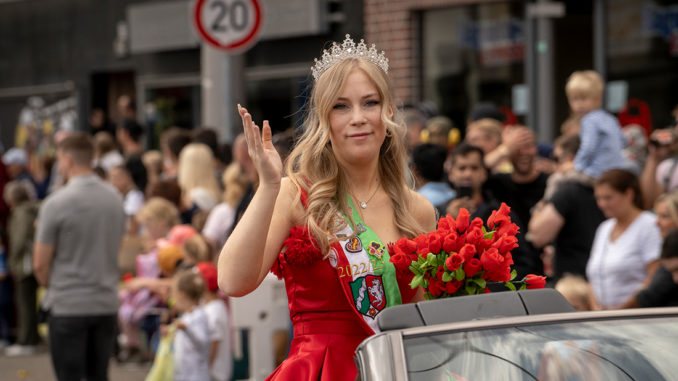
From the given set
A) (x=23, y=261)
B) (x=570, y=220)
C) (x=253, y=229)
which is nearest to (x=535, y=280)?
(x=253, y=229)

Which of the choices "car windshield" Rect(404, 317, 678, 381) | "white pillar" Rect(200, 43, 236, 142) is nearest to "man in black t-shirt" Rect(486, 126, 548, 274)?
Answer: "white pillar" Rect(200, 43, 236, 142)

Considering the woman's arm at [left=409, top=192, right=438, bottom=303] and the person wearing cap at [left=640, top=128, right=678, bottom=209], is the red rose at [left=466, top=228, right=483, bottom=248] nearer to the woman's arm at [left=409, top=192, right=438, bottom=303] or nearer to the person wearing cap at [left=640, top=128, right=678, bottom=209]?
the woman's arm at [left=409, top=192, right=438, bottom=303]

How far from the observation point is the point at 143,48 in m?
17.3

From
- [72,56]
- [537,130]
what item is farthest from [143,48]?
[537,130]

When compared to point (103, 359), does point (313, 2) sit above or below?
above

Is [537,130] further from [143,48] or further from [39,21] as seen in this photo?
[39,21]

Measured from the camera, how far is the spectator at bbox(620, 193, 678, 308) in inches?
250

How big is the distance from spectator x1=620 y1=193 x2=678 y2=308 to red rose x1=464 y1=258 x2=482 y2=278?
3191 mm

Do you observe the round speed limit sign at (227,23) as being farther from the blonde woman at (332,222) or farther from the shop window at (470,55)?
the blonde woman at (332,222)

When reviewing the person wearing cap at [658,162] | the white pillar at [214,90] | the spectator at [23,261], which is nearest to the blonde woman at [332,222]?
the person wearing cap at [658,162]

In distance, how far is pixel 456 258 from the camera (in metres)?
3.41

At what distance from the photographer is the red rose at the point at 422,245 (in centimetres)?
347

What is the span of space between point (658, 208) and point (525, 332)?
4.12 m

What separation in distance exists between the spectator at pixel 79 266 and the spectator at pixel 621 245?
3330 millimetres
